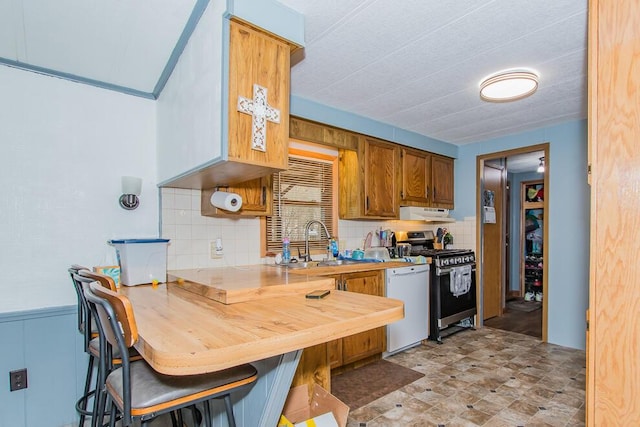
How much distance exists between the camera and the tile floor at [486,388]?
7.16 ft

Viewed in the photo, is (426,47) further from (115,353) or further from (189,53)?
(115,353)

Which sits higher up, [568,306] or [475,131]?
[475,131]

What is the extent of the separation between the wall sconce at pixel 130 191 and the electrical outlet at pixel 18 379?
115 cm

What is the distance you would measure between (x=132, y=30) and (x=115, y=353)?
1709 mm

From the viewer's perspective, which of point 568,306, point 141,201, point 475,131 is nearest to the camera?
point 141,201

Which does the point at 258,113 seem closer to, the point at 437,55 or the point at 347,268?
the point at 437,55

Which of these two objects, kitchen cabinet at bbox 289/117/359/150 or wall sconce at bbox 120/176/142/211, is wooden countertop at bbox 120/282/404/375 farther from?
kitchen cabinet at bbox 289/117/359/150

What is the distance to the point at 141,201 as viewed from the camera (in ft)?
8.22

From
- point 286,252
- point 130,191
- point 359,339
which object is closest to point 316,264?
point 286,252

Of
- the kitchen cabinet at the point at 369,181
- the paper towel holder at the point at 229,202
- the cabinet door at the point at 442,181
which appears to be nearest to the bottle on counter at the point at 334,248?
the kitchen cabinet at the point at 369,181

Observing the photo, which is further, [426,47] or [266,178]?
[266,178]

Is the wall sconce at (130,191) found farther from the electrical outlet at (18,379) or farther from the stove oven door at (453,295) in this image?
the stove oven door at (453,295)

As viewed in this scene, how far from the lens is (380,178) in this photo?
372 centimetres

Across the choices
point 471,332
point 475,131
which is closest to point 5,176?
point 475,131
